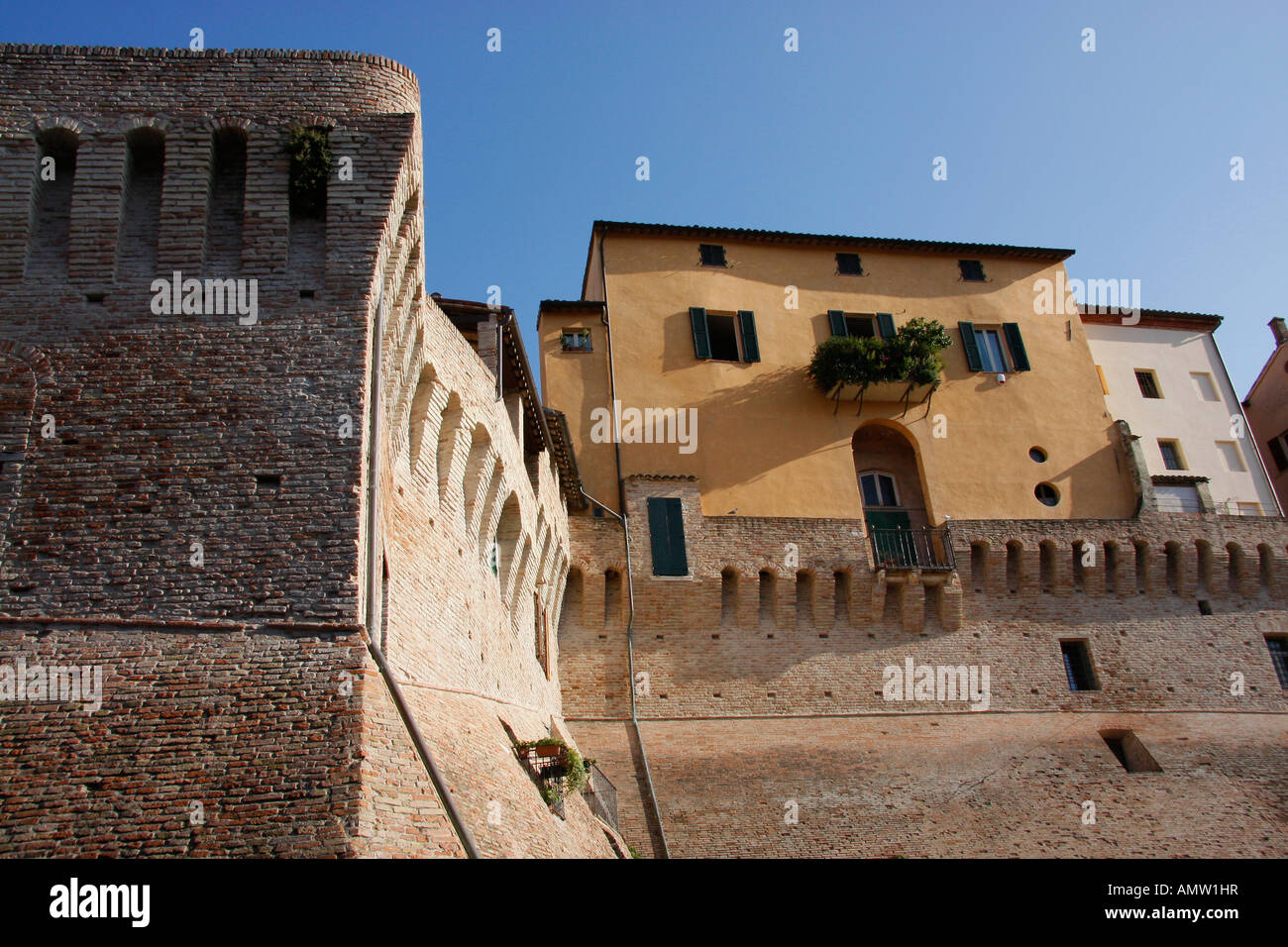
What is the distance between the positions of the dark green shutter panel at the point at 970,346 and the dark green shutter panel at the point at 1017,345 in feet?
2.99

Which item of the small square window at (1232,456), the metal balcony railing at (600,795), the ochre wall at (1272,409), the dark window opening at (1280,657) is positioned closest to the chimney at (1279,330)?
the ochre wall at (1272,409)

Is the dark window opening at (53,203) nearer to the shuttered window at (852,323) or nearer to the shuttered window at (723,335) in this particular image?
the shuttered window at (723,335)

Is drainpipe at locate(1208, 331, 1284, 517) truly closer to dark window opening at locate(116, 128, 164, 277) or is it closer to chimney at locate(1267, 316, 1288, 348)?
chimney at locate(1267, 316, 1288, 348)

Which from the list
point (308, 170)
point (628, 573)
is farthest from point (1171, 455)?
point (308, 170)

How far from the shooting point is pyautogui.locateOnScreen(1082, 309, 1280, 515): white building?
27.8 meters

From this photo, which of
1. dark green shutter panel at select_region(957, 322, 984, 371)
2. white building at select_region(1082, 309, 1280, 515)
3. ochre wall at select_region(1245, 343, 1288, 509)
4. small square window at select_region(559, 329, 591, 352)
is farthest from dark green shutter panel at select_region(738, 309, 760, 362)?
ochre wall at select_region(1245, 343, 1288, 509)

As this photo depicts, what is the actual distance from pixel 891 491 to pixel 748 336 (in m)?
5.18

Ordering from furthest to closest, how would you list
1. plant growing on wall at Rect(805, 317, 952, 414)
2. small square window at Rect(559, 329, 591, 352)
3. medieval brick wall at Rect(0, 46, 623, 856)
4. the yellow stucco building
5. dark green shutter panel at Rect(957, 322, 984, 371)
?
dark green shutter panel at Rect(957, 322, 984, 371) → plant growing on wall at Rect(805, 317, 952, 414) → small square window at Rect(559, 329, 591, 352) → the yellow stucco building → medieval brick wall at Rect(0, 46, 623, 856)

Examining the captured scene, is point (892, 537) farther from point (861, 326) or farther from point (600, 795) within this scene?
point (600, 795)

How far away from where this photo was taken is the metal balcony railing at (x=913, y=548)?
23375mm

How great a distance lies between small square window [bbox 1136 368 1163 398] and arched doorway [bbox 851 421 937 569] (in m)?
8.55
